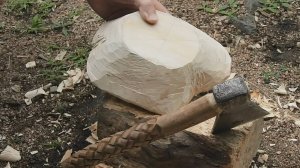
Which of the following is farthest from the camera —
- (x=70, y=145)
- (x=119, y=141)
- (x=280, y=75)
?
(x=280, y=75)

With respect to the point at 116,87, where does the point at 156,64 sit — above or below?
above

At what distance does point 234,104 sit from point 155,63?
52 centimetres

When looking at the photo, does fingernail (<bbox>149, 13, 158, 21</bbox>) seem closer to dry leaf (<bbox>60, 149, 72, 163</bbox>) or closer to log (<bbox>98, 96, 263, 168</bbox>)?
log (<bbox>98, 96, 263, 168</bbox>)

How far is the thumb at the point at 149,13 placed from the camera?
8.04ft

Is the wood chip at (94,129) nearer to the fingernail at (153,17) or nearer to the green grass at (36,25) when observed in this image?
the fingernail at (153,17)

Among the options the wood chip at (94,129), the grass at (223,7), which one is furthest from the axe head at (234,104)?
the grass at (223,7)

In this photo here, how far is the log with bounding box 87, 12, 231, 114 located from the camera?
2.32 meters

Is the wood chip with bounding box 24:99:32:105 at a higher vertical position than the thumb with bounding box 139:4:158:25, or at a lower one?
lower

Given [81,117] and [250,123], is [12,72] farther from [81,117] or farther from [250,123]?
[250,123]

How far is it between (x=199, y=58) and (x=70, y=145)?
42.3 inches

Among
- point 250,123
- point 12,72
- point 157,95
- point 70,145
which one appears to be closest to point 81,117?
point 70,145

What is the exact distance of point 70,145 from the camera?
3.04 m

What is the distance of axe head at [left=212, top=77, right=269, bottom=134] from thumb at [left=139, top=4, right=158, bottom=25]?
1.90ft

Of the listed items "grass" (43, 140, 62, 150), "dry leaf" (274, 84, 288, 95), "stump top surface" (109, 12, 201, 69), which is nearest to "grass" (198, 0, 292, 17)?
"dry leaf" (274, 84, 288, 95)
